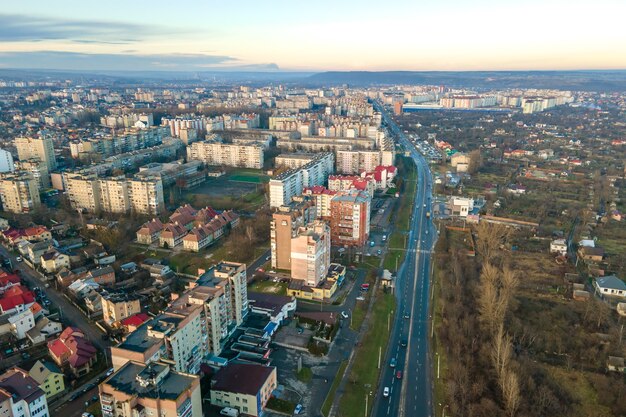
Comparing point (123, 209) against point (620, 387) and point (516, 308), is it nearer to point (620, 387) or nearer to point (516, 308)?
point (516, 308)

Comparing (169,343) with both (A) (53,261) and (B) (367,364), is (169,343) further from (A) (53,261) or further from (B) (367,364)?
(A) (53,261)

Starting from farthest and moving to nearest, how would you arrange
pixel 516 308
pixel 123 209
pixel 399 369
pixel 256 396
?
pixel 123 209, pixel 516 308, pixel 399 369, pixel 256 396

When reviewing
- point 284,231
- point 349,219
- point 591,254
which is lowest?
point 591,254

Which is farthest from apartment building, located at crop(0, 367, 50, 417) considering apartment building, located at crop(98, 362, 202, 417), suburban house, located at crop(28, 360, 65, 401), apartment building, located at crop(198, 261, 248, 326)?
apartment building, located at crop(198, 261, 248, 326)

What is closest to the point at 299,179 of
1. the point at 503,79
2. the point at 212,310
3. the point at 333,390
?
the point at 212,310

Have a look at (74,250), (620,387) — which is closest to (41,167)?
(74,250)

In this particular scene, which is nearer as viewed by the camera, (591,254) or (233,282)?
(233,282)
